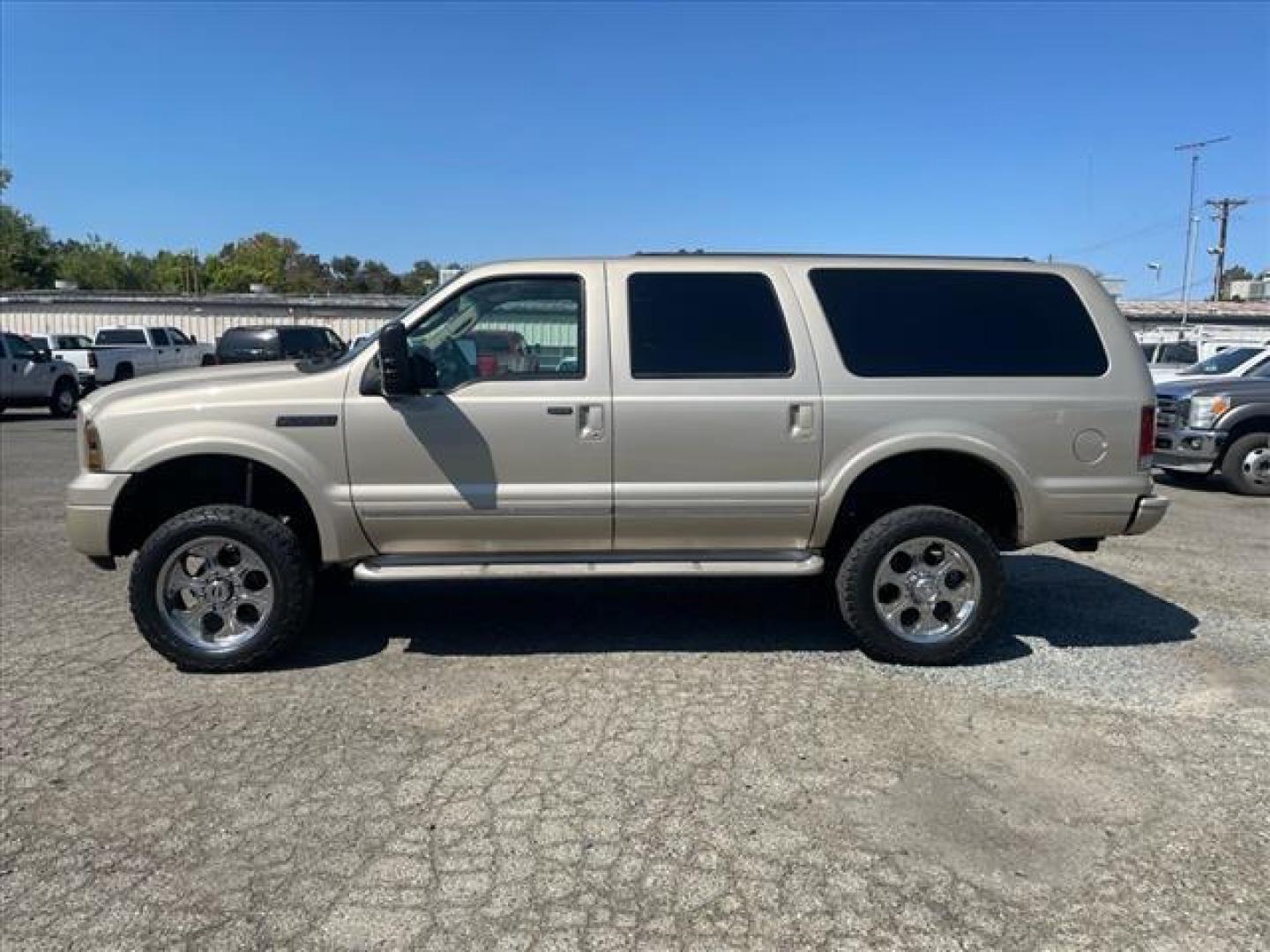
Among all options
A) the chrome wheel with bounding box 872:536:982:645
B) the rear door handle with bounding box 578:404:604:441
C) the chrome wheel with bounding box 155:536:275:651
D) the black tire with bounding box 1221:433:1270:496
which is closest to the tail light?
the chrome wheel with bounding box 872:536:982:645

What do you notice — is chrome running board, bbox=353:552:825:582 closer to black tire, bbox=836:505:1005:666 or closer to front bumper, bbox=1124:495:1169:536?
black tire, bbox=836:505:1005:666

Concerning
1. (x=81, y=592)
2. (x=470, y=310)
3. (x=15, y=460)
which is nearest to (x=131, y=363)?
(x=15, y=460)

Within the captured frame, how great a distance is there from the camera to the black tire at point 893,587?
4.79 metres

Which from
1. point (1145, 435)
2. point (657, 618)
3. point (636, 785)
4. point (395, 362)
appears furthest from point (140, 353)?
point (1145, 435)

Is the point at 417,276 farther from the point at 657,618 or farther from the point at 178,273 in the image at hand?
the point at 657,618

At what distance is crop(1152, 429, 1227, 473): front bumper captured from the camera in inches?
422

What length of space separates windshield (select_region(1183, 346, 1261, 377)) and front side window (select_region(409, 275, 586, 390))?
11369 mm

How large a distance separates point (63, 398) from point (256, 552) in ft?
62.8

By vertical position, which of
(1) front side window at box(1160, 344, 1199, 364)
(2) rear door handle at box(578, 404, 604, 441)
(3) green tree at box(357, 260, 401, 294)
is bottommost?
(1) front side window at box(1160, 344, 1199, 364)

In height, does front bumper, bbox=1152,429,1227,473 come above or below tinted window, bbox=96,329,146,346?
below

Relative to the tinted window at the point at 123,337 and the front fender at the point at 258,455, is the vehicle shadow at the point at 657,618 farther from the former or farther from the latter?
the tinted window at the point at 123,337

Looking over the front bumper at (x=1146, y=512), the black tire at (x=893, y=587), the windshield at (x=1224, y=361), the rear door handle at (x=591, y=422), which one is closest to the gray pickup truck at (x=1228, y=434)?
the windshield at (x=1224, y=361)

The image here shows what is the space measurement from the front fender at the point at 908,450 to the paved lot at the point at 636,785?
933 mm

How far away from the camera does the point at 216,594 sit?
4.71 meters
